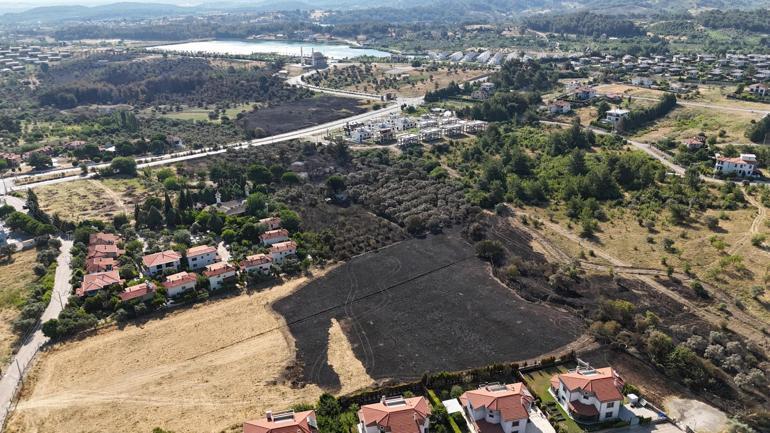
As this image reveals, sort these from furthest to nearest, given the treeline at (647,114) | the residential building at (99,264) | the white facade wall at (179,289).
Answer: the treeline at (647,114), the residential building at (99,264), the white facade wall at (179,289)

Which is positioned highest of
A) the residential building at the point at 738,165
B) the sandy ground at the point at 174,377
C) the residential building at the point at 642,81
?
the residential building at the point at 642,81

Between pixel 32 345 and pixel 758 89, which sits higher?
pixel 758 89

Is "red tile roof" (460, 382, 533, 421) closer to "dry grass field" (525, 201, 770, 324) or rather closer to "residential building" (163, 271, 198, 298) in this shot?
"dry grass field" (525, 201, 770, 324)

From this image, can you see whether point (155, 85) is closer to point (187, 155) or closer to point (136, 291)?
point (187, 155)

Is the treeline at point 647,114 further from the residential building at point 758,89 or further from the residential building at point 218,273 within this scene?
the residential building at point 218,273

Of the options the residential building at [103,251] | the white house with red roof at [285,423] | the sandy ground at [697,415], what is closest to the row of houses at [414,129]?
the residential building at [103,251]

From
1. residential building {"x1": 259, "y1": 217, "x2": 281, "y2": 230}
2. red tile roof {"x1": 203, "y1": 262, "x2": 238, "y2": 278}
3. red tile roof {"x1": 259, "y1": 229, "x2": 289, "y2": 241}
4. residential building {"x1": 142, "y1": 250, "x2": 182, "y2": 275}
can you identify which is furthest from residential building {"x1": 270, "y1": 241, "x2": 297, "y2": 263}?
residential building {"x1": 142, "y1": 250, "x2": 182, "y2": 275}

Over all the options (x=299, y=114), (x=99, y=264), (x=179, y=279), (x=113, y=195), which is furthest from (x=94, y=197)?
(x=299, y=114)
